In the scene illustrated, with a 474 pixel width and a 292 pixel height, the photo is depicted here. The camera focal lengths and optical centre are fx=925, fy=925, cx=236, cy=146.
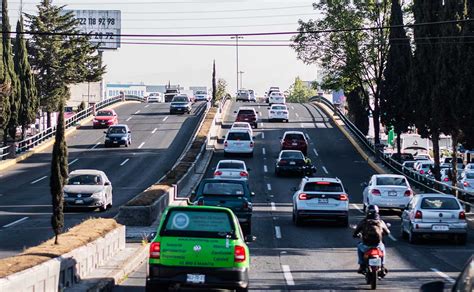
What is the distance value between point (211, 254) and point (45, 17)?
71449 mm

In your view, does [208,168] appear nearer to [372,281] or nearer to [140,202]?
[140,202]

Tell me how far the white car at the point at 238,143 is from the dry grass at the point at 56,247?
37.1m

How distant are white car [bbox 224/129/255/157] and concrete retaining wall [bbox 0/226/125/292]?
37346mm

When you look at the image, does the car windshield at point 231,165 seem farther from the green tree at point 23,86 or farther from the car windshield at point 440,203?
the green tree at point 23,86

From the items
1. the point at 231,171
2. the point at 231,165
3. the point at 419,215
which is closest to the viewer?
the point at 419,215

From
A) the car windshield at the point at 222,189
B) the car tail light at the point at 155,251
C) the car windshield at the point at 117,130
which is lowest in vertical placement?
the car tail light at the point at 155,251

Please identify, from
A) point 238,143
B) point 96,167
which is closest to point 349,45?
point 238,143

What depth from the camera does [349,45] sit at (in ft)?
234

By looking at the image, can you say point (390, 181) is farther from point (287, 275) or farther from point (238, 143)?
point (238, 143)

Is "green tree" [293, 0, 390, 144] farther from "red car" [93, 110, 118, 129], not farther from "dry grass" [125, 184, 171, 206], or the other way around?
"dry grass" [125, 184, 171, 206]

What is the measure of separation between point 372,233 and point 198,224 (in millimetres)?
4297

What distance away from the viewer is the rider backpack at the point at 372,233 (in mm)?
18016

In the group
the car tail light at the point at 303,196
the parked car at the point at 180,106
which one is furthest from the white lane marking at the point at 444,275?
the parked car at the point at 180,106

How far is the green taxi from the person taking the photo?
14844 mm
